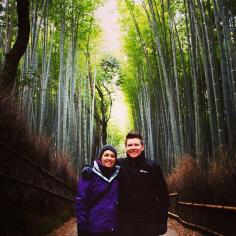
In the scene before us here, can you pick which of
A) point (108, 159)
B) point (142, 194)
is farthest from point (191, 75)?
point (142, 194)

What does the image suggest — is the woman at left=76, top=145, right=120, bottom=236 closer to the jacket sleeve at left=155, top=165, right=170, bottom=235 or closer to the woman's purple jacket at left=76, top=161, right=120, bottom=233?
the woman's purple jacket at left=76, top=161, right=120, bottom=233

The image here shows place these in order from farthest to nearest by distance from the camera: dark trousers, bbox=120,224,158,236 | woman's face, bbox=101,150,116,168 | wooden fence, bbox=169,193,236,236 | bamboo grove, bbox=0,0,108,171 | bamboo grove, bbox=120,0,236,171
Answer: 1. bamboo grove, bbox=0,0,108,171
2. bamboo grove, bbox=120,0,236,171
3. wooden fence, bbox=169,193,236,236
4. woman's face, bbox=101,150,116,168
5. dark trousers, bbox=120,224,158,236

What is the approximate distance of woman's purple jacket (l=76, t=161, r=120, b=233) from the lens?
2209 millimetres

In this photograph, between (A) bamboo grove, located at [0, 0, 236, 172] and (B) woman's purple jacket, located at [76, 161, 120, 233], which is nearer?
(B) woman's purple jacket, located at [76, 161, 120, 233]

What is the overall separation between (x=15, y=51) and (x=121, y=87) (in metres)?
14.1

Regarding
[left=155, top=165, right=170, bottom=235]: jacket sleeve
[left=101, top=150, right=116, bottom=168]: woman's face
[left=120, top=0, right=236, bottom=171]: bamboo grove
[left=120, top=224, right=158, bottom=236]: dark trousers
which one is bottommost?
[left=120, top=224, right=158, bottom=236]: dark trousers

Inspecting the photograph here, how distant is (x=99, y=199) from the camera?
2.27m

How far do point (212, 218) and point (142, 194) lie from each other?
243cm

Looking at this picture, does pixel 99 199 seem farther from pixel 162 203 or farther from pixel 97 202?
pixel 162 203

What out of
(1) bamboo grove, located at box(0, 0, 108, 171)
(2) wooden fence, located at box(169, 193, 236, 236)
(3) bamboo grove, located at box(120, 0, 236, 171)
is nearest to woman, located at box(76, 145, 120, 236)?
(2) wooden fence, located at box(169, 193, 236, 236)

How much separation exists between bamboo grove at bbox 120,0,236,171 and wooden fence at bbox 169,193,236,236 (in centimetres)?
82

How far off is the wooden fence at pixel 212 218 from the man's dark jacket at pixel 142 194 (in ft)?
4.14

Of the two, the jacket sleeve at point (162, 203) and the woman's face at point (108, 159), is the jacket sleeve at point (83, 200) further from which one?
the jacket sleeve at point (162, 203)

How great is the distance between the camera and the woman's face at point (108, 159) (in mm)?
2330
